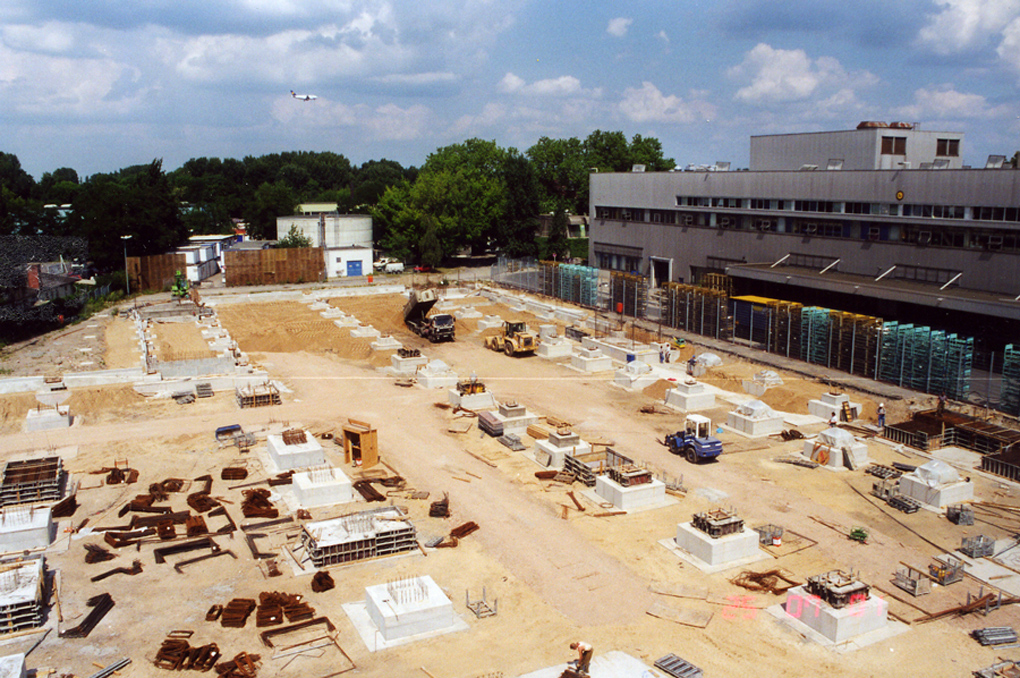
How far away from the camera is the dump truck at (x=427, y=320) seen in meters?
48.6

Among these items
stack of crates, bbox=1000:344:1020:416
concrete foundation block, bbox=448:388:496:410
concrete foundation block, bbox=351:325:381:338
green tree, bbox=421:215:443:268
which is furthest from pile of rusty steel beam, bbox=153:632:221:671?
green tree, bbox=421:215:443:268

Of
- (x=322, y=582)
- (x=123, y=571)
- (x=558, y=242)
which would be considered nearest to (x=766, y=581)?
(x=322, y=582)

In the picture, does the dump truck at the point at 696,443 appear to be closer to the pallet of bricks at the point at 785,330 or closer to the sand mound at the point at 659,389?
the sand mound at the point at 659,389

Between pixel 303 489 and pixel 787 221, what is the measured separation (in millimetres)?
36456

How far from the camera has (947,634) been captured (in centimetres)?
1720

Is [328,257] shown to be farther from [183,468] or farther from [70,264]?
[183,468]

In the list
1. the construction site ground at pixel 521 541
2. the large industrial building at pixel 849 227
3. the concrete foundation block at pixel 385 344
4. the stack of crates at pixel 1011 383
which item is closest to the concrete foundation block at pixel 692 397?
the construction site ground at pixel 521 541

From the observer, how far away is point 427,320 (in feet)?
166

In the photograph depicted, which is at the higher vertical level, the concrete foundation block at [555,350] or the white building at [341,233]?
the white building at [341,233]

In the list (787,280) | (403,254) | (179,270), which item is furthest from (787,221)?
(179,270)

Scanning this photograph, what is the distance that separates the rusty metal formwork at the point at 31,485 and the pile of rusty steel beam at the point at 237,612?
981 centimetres

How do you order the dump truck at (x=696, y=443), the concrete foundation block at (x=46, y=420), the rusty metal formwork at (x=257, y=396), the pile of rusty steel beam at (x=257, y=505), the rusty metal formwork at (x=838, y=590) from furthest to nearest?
the rusty metal formwork at (x=257, y=396) < the concrete foundation block at (x=46, y=420) < the dump truck at (x=696, y=443) < the pile of rusty steel beam at (x=257, y=505) < the rusty metal formwork at (x=838, y=590)

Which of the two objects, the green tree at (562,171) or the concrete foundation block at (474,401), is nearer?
the concrete foundation block at (474,401)

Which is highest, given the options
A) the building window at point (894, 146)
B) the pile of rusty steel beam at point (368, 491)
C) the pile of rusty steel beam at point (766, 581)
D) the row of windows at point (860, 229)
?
the building window at point (894, 146)
